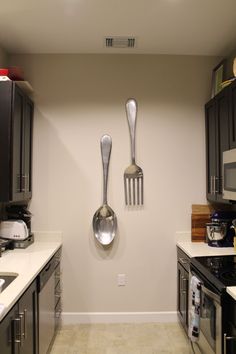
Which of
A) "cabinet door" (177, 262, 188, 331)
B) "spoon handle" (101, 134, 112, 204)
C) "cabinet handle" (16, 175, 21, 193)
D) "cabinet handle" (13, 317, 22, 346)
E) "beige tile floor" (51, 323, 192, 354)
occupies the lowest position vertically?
"beige tile floor" (51, 323, 192, 354)

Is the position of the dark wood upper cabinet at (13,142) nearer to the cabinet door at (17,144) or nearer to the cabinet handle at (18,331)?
the cabinet door at (17,144)

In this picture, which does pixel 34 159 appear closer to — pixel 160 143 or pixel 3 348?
pixel 160 143

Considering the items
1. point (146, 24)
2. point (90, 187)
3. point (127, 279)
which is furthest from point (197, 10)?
point (127, 279)

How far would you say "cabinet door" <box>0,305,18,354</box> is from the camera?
1395 millimetres

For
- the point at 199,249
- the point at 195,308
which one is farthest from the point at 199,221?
the point at 195,308

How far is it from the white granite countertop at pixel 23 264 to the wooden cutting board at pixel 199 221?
4.35 ft

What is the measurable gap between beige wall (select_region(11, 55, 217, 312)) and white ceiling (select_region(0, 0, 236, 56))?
198mm

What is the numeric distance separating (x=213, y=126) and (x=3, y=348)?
2.35m

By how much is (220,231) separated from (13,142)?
1.95m

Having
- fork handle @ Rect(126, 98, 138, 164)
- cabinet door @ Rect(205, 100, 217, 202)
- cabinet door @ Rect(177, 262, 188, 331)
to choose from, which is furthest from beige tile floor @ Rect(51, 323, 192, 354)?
fork handle @ Rect(126, 98, 138, 164)

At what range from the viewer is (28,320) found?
1.83 m

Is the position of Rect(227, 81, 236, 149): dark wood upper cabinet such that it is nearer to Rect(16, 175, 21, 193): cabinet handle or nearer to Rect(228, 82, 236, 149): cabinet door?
Rect(228, 82, 236, 149): cabinet door

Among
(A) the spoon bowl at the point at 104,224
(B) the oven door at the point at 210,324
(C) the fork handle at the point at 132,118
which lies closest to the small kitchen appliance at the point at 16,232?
(A) the spoon bowl at the point at 104,224

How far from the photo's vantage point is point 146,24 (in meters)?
2.45
